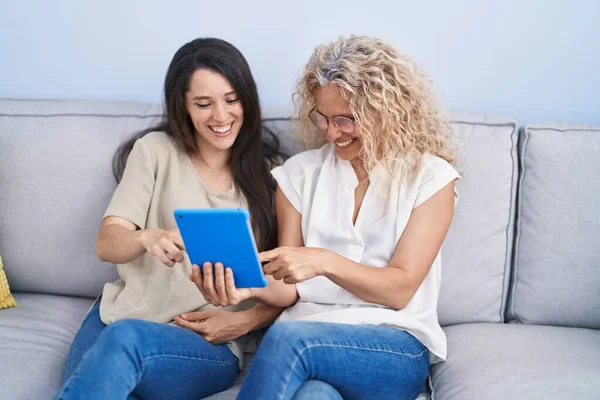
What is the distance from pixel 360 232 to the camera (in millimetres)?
1782

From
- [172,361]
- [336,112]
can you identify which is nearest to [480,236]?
[336,112]

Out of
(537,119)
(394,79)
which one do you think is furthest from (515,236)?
(394,79)

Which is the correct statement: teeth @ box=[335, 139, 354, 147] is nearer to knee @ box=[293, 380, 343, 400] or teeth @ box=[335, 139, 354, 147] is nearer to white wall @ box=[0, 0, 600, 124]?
white wall @ box=[0, 0, 600, 124]

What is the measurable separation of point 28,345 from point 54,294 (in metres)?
0.32

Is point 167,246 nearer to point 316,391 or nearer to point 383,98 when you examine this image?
point 316,391

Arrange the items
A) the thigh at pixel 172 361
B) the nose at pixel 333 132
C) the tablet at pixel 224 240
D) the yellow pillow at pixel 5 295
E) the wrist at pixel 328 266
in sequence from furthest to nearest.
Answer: the yellow pillow at pixel 5 295 < the nose at pixel 333 132 < the wrist at pixel 328 266 < the thigh at pixel 172 361 < the tablet at pixel 224 240

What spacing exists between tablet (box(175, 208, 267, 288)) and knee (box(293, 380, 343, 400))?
232mm

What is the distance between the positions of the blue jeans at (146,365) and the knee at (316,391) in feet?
0.90

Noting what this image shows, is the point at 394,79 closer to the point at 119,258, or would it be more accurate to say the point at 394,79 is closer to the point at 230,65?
the point at 230,65

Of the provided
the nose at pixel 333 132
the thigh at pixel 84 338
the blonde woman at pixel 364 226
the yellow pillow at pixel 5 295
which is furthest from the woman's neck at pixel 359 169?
the yellow pillow at pixel 5 295

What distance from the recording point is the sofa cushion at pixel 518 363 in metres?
1.55

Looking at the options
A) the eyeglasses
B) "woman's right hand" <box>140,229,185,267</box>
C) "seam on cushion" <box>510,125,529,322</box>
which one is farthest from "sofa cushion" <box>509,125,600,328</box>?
"woman's right hand" <box>140,229,185,267</box>

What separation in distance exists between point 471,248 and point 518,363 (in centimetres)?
35

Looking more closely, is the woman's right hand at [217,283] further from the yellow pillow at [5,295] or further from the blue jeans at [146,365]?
the yellow pillow at [5,295]
